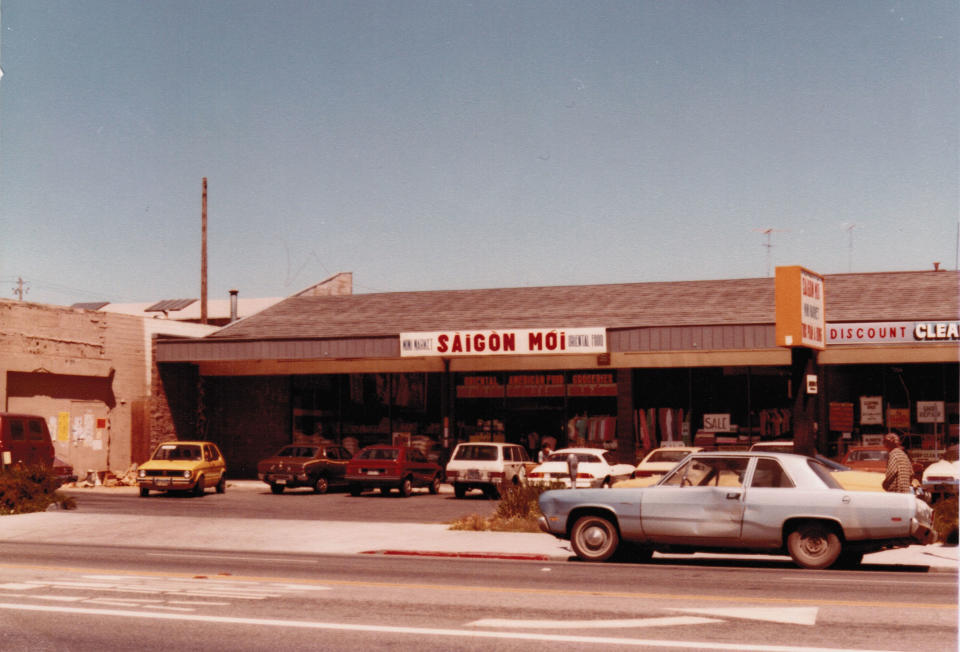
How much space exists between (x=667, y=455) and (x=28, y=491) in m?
14.9

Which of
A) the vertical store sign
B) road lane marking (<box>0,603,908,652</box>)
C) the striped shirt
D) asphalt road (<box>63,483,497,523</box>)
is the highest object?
the vertical store sign

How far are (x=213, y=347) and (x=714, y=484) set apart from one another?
26.1 m

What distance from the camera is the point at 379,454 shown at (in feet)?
107

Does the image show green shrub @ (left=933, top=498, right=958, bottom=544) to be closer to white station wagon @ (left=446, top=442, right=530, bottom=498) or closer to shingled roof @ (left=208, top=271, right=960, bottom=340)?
white station wagon @ (left=446, top=442, right=530, bottom=498)

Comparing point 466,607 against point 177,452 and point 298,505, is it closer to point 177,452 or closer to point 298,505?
point 298,505

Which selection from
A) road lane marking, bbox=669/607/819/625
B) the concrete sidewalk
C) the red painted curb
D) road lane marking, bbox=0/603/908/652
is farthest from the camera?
the concrete sidewalk

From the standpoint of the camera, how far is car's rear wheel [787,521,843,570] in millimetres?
14398

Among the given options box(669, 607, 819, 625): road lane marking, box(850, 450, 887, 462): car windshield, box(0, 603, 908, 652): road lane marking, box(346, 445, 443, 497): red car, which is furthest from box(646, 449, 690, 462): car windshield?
box(0, 603, 908, 652): road lane marking

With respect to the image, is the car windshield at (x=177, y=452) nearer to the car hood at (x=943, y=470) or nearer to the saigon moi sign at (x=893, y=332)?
the saigon moi sign at (x=893, y=332)

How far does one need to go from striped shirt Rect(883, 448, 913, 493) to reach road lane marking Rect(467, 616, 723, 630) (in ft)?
22.9

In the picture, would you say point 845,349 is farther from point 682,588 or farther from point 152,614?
point 152,614

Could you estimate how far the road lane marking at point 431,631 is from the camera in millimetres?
8633

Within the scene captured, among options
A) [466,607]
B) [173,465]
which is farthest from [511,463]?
[466,607]

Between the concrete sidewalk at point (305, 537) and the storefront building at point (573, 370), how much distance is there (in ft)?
44.5
